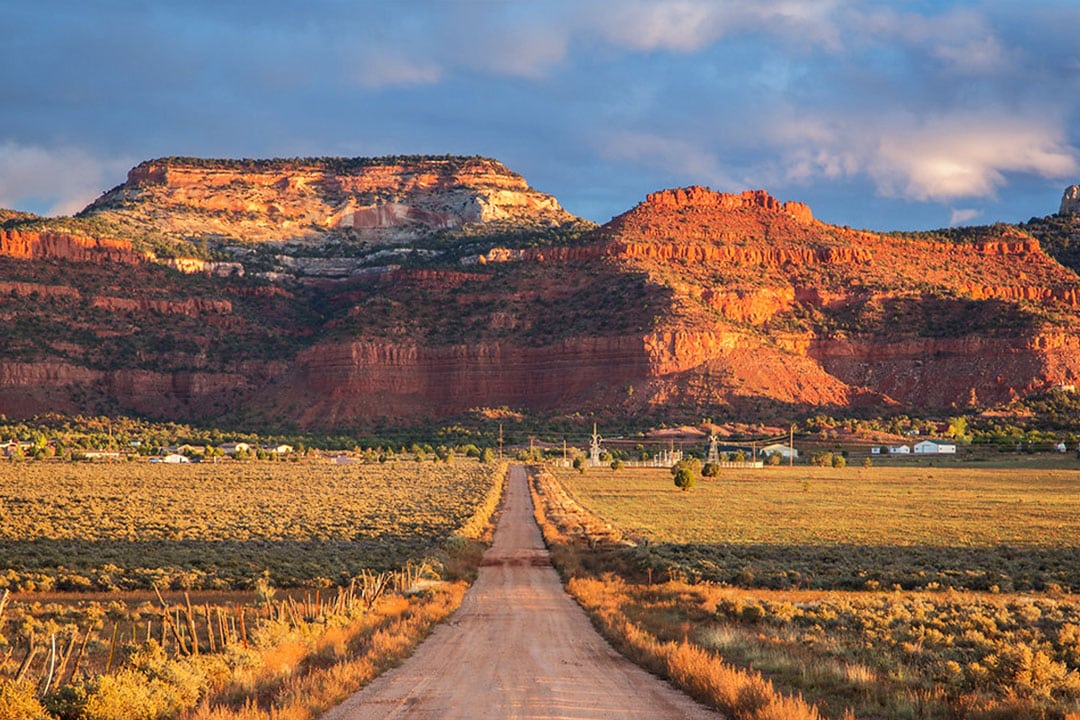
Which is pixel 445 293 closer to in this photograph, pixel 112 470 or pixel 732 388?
pixel 732 388

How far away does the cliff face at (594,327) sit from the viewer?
126m

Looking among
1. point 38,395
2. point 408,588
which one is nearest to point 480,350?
point 38,395

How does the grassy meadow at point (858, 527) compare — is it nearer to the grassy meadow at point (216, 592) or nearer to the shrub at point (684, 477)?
the shrub at point (684, 477)

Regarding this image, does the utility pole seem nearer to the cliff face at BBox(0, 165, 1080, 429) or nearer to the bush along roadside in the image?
the cliff face at BBox(0, 165, 1080, 429)

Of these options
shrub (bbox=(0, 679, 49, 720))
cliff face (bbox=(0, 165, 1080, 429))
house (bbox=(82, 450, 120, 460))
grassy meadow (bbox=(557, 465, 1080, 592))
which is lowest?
grassy meadow (bbox=(557, 465, 1080, 592))

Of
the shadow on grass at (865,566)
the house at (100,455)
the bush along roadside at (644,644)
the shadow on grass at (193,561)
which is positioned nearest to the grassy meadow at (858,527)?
the shadow on grass at (865,566)

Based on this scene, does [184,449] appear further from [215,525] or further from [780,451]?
[215,525]

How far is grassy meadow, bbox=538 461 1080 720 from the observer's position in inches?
526

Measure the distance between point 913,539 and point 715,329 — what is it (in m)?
88.3

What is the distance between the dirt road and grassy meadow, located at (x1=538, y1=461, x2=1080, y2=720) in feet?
2.03

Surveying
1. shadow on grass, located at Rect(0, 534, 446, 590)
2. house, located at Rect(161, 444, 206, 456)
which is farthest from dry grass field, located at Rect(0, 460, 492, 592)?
house, located at Rect(161, 444, 206, 456)

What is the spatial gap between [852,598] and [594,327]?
110m

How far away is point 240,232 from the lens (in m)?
195

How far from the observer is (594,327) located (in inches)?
5246
